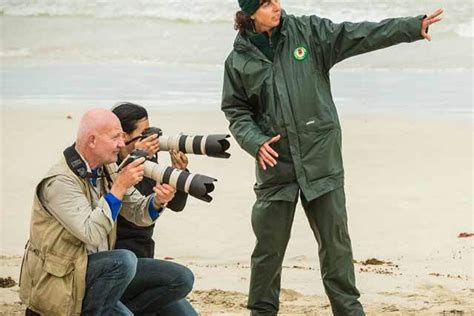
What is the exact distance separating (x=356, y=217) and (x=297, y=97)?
3.42m

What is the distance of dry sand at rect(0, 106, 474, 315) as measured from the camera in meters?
5.94

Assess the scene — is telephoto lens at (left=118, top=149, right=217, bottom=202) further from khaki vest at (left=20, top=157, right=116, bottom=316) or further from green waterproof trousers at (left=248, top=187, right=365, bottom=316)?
green waterproof trousers at (left=248, top=187, right=365, bottom=316)

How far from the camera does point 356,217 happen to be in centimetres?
802

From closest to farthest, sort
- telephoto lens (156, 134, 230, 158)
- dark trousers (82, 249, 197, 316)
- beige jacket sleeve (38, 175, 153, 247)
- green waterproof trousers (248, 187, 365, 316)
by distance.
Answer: beige jacket sleeve (38, 175, 153, 247) → dark trousers (82, 249, 197, 316) → telephoto lens (156, 134, 230, 158) → green waterproof trousers (248, 187, 365, 316)

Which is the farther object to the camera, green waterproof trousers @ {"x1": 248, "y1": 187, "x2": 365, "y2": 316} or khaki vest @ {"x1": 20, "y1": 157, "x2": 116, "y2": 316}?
green waterproof trousers @ {"x1": 248, "y1": 187, "x2": 365, "y2": 316}

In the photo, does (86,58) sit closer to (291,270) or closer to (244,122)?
(291,270)

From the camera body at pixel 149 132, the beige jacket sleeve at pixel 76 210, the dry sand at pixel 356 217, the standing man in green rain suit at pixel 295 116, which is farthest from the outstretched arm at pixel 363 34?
the dry sand at pixel 356 217

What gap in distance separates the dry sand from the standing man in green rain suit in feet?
2.82

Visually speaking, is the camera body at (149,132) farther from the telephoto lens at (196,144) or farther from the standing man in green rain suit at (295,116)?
the standing man in green rain suit at (295,116)

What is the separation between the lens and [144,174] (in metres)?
4.30

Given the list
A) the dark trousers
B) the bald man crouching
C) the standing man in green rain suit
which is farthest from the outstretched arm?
the dark trousers

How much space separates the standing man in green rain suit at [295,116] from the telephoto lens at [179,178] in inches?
18.6

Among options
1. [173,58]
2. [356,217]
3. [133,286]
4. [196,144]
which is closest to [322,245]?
[196,144]

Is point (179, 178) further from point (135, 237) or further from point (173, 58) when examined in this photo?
point (173, 58)
